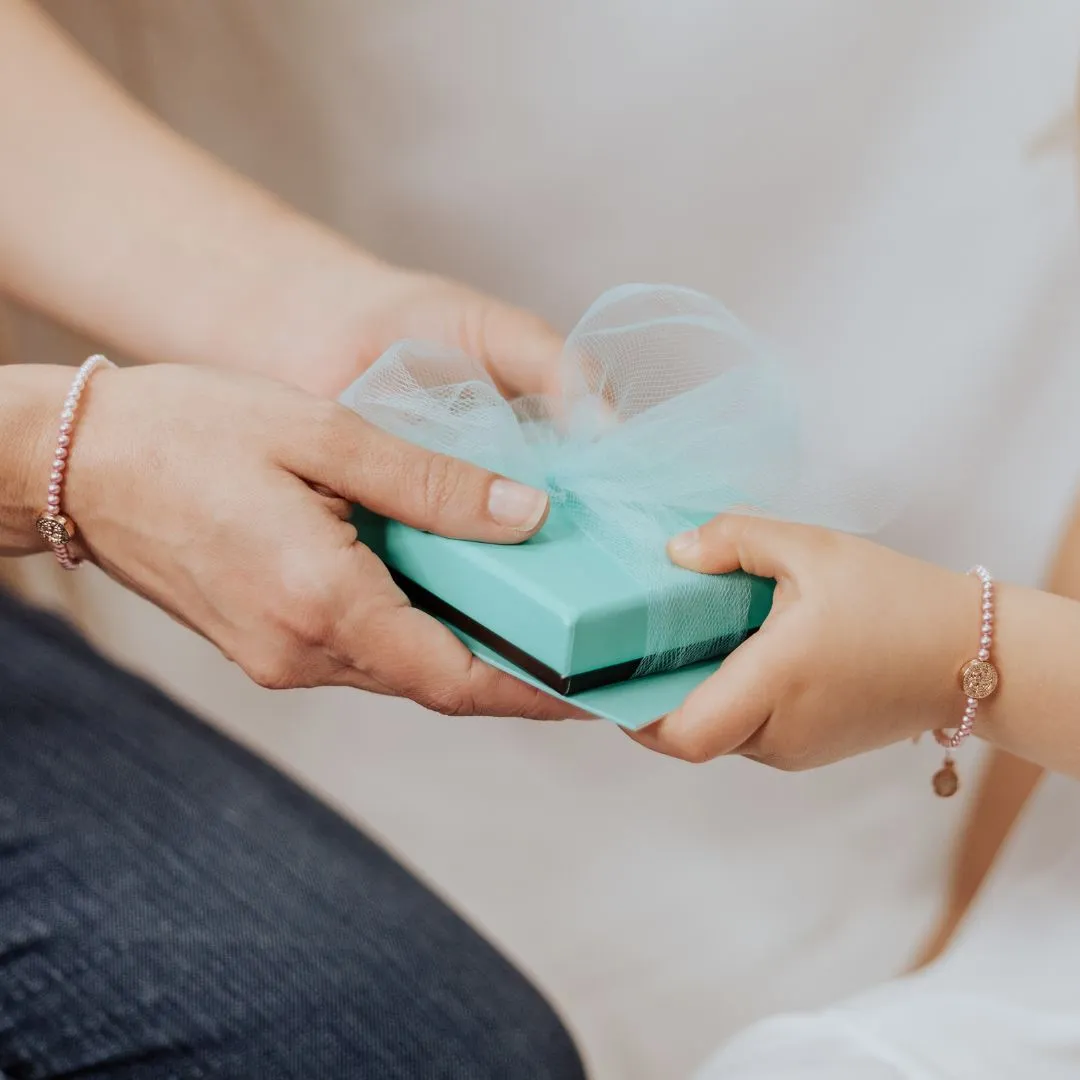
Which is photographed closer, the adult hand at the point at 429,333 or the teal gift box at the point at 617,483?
the teal gift box at the point at 617,483

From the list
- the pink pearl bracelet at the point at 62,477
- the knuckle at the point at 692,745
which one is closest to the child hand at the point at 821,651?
the knuckle at the point at 692,745

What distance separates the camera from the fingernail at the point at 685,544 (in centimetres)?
52

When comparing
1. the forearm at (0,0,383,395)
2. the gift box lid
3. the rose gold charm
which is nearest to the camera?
the gift box lid

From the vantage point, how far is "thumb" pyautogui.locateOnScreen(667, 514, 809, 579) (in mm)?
524

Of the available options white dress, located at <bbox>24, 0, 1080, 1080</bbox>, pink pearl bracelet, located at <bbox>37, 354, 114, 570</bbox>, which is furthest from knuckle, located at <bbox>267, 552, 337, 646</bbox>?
white dress, located at <bbox>24, 0, 1080, 1080</bbox>

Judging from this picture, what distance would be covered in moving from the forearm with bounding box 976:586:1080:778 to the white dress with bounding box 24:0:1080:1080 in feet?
0.35

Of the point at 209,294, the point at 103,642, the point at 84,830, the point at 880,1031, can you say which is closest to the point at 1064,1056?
the point at 880,1031

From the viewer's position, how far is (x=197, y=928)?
65 centimetres

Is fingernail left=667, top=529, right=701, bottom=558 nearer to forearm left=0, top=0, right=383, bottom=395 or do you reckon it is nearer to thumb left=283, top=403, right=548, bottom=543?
thumb left=283, top=403, right=548, bottom=543

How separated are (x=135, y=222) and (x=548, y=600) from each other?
423mm

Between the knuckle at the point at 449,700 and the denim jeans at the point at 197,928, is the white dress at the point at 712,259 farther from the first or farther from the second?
the knuckle at the point at 449,700

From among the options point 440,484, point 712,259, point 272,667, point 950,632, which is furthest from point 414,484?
point 712,259

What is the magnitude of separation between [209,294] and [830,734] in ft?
1.50

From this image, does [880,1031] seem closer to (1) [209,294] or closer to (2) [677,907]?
(2) [677,907]
